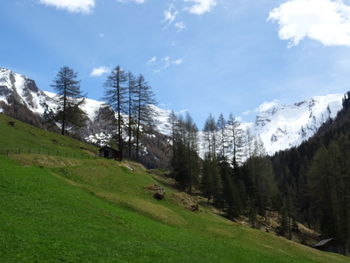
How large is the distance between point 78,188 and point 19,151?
37.4 ft

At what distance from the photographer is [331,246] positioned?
6638 centimetres

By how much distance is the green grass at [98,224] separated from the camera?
61.7 feet

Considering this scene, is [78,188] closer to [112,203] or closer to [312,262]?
[112,203]

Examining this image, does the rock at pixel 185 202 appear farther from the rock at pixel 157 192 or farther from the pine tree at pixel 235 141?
the pine tree at pixel 235 141

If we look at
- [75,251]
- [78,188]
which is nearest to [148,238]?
[75,251]

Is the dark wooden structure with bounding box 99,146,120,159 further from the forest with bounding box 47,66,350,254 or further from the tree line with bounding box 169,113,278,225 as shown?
the tree line with bounding box 169,113,278,225

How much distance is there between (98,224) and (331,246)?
55772 mm

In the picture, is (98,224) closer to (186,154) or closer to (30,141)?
(30,141)

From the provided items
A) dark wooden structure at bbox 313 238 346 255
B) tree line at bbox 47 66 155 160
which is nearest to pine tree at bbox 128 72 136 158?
tree line at bbox 47 66 155 160

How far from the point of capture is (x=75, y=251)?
18219 millimetres

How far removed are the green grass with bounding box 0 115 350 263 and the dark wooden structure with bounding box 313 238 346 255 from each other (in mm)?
26640

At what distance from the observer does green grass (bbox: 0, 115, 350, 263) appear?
61.7ft

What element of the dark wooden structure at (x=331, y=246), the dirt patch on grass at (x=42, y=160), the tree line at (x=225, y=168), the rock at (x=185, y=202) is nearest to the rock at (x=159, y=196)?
the rock at (x=185, y=202)

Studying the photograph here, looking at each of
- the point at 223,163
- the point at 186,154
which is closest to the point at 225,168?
the point at 223,163
